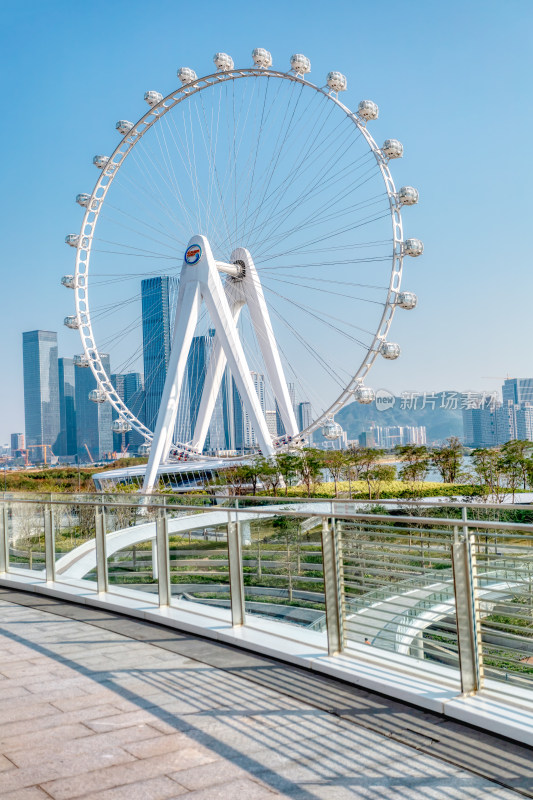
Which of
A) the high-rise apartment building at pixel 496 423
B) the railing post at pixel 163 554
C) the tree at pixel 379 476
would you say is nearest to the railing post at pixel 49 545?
the railing post at pixel 163 554

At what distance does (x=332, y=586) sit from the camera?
487cm

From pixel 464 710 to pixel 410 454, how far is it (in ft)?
118

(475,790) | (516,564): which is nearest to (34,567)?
(516,564)

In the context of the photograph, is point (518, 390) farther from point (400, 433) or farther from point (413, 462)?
point (413, 462)

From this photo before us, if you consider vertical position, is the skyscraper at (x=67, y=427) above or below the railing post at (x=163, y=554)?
above

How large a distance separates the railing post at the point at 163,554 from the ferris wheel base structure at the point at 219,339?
19110mm

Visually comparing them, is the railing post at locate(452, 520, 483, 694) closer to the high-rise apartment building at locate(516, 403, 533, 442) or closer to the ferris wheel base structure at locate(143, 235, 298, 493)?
the ferris wheel base structure at locate(143, 235, 298, 493)

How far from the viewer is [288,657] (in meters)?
4.90

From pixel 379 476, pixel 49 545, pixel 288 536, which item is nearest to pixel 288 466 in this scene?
pixel 379 476

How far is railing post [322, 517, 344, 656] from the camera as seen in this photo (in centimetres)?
484

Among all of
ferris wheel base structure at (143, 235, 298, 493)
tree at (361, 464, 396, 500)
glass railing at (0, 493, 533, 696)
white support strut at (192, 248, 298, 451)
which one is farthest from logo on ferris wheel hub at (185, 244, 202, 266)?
glass railing at (0, 493, 533, 696)

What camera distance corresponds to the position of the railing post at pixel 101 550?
720 centimetres

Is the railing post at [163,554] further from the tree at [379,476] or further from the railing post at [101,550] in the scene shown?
the tree at [379,476]

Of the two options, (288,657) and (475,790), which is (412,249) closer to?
(288,657)
